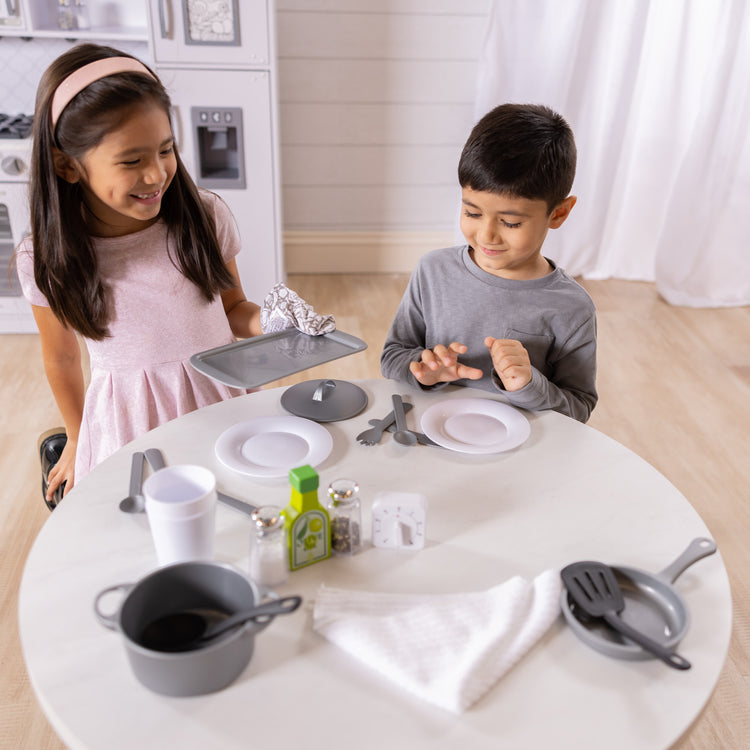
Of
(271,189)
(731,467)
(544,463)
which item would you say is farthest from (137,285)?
(731,467)

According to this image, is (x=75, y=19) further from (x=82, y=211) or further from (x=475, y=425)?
(x=475, y=425)

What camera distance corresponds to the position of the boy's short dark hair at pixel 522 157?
1164 millimetres

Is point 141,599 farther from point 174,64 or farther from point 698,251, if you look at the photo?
point 698,251

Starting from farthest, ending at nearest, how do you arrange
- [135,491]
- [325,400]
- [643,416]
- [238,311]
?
[643,416]
[238,311]
[325,400]
[135,491]

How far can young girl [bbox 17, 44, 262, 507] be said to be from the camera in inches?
44.5

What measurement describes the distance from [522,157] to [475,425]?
454 mm

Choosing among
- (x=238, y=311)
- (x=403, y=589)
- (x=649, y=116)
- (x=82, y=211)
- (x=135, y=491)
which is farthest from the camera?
(x=649, y=116)

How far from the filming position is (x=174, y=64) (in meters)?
2.57

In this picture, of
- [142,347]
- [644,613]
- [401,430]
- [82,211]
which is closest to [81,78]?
[82,211]

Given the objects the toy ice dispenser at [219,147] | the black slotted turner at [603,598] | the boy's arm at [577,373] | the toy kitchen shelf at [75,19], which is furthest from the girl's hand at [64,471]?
the toy kitchen shelf at [75,19]

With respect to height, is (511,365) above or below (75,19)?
below

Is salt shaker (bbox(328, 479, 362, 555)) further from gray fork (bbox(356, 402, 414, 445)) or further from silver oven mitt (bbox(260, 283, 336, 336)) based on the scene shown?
silver oven mitt (bbox(260, 283, 336, 336))

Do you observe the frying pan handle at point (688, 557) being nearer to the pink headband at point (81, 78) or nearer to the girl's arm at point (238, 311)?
the girl's arm at point (238, 311)

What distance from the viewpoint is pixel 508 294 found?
1.30 m
